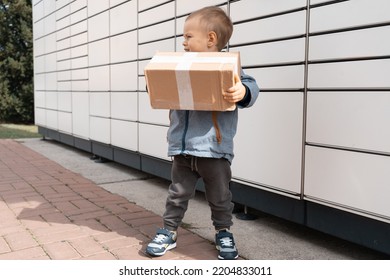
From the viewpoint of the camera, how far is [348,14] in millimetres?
2447

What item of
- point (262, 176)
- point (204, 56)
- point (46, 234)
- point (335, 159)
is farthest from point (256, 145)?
point (46, 234)

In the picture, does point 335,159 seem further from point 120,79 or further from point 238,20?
point 120,79

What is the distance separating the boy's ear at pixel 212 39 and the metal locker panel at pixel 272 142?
2.44 ft

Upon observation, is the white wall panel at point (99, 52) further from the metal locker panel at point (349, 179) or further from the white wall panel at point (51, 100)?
the metal locker panel at point (349, 179)

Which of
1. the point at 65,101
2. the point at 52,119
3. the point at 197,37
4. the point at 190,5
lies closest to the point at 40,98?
the point at 52,119

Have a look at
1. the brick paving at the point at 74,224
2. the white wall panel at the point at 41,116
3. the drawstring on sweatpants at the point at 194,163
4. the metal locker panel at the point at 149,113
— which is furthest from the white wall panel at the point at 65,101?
the drawstring on sweatpants at the point at 194,163

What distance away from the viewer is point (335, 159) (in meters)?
2.56

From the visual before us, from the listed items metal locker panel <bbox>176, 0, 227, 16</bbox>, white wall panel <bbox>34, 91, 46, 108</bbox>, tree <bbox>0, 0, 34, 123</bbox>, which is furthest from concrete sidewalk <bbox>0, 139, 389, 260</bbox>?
tree <bbox>0, 0, 34, 123</bbox>

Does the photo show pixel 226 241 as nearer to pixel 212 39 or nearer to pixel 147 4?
pixel 212 39

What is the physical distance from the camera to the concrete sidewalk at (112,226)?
257 centimetres

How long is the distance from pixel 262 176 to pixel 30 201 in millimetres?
1958

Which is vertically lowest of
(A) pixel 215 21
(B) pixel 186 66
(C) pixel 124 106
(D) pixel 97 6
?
(C) pixel 124 106

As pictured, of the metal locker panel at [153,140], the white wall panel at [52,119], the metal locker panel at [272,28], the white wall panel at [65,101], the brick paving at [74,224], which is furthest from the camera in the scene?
the white wall panel at [52,119]

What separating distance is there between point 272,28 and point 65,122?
5.12 m
